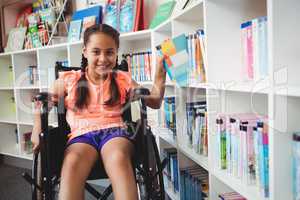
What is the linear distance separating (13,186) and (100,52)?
5.32 ft

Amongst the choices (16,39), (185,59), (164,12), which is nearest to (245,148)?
(185,59)

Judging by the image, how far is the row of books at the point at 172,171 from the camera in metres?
1.72

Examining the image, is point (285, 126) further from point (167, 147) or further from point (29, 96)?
point (29, 96)

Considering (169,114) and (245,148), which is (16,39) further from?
(245,148)

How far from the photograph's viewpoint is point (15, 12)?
10.3 feet

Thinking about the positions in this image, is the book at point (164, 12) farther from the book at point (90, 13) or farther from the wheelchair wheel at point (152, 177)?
the wheelchair wheel at point (152, 177)

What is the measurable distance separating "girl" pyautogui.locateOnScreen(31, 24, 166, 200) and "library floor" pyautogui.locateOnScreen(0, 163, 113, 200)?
89cm

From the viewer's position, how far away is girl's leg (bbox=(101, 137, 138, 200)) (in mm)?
1019

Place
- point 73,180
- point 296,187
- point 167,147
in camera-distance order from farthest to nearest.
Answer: point 167,147 → point 73,180 → point 296,187

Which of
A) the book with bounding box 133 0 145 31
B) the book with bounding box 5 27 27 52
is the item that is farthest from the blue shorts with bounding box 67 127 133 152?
the book with bounding box 5 27 27 52

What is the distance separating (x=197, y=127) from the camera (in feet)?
4.45

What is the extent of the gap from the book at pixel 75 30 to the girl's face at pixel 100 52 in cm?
101

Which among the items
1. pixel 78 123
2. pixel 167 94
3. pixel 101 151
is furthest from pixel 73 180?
pixel 167 94

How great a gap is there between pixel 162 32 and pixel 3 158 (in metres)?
2.41
